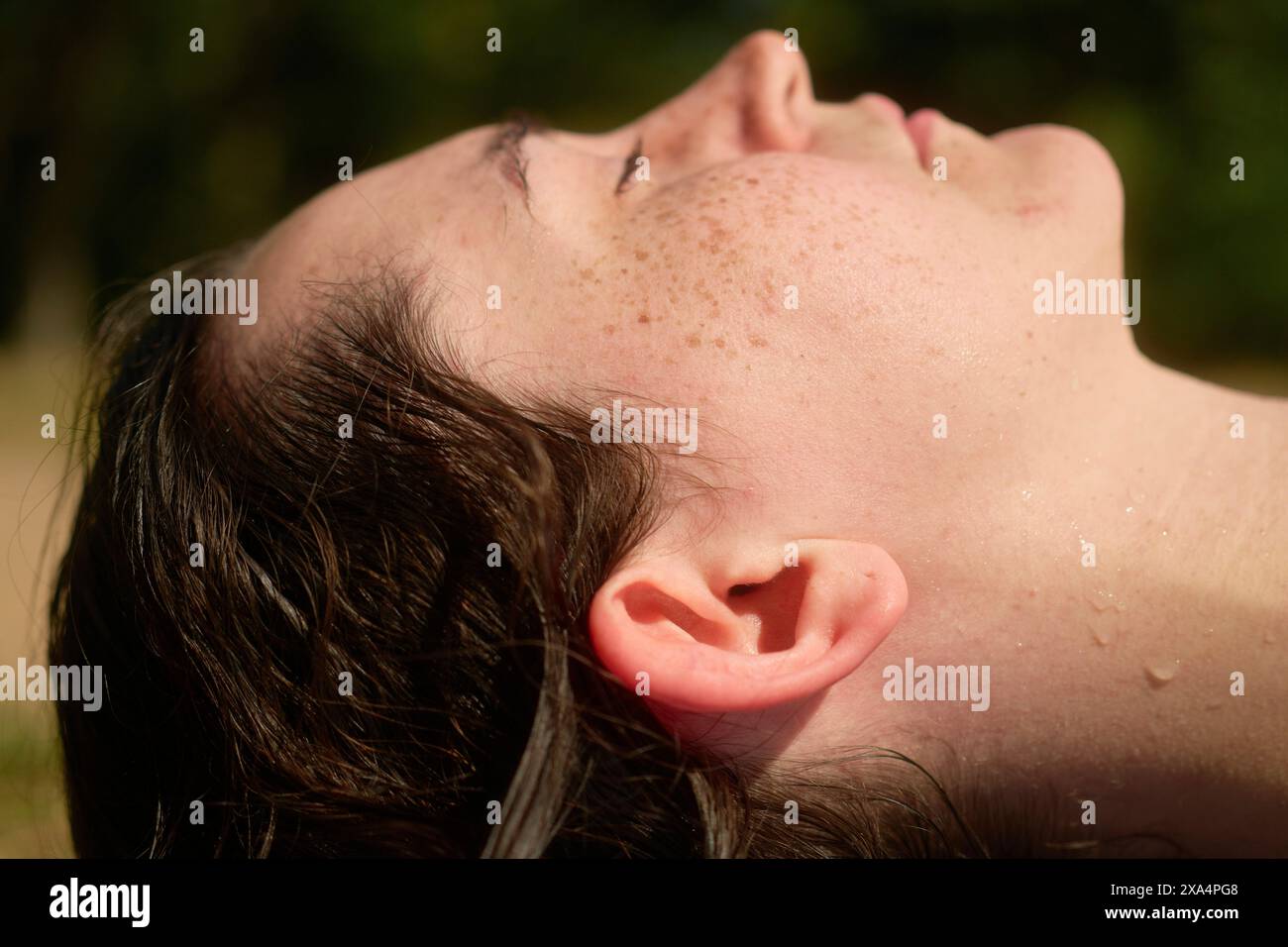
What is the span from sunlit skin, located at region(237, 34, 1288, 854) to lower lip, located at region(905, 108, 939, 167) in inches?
6.6

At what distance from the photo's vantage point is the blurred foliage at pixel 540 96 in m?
5.60

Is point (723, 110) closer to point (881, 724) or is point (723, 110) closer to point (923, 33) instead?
point (881, 724)

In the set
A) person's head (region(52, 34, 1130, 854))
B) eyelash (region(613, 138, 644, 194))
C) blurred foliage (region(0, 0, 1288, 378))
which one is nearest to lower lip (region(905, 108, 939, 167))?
person's head (region(52, 34, 1130, 854))

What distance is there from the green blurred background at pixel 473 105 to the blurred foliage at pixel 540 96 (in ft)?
0.05

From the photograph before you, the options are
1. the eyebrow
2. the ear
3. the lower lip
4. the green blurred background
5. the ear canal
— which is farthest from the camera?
the green blurred background

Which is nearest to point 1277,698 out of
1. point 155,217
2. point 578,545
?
point 578,545

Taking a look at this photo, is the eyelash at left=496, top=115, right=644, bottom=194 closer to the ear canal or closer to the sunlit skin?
the sunlit skin

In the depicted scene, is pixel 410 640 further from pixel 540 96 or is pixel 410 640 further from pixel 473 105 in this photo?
pixel 473 105

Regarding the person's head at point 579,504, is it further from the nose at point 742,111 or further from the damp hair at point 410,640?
the nose at point 742,111

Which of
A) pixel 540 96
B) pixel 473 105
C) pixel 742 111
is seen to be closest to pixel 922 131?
pixel 742 111

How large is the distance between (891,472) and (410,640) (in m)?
0.76

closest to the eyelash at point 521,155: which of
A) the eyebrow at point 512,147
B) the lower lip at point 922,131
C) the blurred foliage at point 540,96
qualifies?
the eyebrow at point 512,147

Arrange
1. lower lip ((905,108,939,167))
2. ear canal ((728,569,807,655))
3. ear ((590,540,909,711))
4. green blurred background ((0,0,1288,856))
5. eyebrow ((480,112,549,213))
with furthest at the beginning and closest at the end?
1. green blurred background ((0,0,1288,856))
2. lower lip ((905,108,939,167))
3. eyebrow ((480,112,549,213))
4. ear canal ((728,569,807,655))
5. ear ((590,540,909,711))

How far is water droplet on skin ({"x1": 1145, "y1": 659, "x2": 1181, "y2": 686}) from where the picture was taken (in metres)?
1.50
